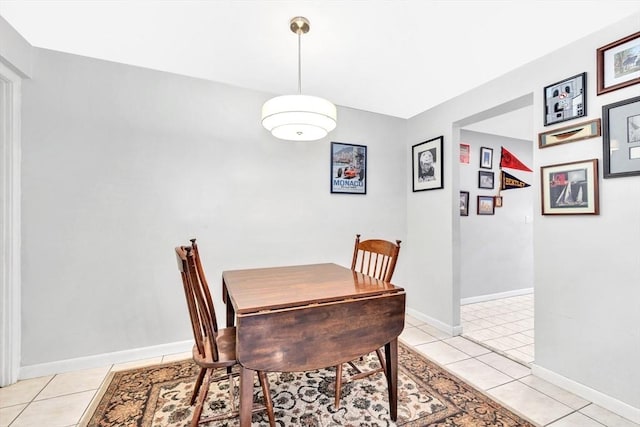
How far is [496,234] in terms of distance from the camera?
3.97 meters

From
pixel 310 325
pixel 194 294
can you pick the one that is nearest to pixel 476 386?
pixel 310 325

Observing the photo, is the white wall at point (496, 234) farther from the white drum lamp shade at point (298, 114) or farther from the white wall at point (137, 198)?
the white drum lamp shade at point (298, 114)

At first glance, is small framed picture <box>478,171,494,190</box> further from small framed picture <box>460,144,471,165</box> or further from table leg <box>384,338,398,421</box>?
table leg <box>384,338,398,421</box>

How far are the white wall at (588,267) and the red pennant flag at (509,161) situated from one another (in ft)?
6.16

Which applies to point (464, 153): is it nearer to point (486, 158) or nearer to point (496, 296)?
point (486, 158)

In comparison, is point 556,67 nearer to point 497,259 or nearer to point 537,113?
point 537,113

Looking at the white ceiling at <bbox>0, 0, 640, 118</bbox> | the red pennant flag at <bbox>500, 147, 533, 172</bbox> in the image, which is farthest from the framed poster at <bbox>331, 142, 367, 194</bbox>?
the red pennant flag at <bbox>500, 147, 533, 172</bbox>

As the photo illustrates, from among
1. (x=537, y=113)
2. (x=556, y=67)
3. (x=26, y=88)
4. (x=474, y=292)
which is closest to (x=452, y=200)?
(x=537, y=113)

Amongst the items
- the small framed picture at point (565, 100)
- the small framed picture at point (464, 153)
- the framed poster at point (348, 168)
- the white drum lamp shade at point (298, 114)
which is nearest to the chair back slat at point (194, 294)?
the white drum lamp shade at point (298, 114)

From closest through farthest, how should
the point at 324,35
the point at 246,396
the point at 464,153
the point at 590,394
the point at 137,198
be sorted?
the point at 246,396, the point at 590,394, the point at 324,35, the point at 137,198, the point at 464,153

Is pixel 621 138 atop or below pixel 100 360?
atop

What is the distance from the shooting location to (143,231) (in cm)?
231

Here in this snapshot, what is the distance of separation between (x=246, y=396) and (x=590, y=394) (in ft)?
6.78

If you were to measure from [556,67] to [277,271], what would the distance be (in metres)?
2.39
